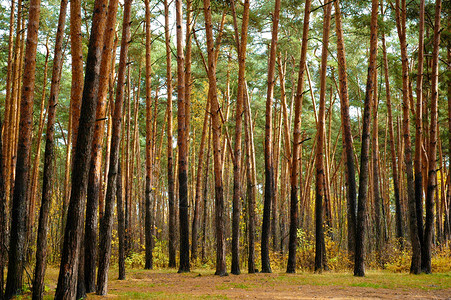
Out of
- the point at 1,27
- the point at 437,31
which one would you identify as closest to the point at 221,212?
A: the point at 437,31

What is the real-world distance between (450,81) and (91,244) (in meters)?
11.4

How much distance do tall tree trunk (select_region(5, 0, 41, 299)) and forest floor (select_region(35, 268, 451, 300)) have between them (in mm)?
734

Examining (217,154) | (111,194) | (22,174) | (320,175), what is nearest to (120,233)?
(217,154)

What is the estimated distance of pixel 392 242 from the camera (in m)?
16.6

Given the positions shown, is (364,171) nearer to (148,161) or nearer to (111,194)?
(148,161)

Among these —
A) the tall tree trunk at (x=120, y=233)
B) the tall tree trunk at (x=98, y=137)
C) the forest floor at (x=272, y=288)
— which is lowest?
the forest floor at (x=272, y=288)

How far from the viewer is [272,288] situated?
865 centimetres

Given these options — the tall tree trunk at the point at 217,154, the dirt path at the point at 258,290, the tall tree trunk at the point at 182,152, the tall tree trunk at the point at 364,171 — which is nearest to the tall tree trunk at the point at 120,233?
the dirt path at the point at 258,290

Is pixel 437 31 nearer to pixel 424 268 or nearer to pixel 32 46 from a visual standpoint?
pixel 424 268

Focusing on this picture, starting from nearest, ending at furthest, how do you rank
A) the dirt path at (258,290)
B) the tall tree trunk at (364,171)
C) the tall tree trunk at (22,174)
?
the tall tree trunk at (22,174) → the dirt path at (258,290) → the tall tree trunk at (364,171)

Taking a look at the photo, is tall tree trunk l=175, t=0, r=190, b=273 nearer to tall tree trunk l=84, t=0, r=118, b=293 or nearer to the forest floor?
the forest floor

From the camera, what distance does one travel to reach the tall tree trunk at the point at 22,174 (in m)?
7.19

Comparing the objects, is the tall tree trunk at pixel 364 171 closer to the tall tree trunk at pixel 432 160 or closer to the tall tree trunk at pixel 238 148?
the tall tree trunk at pixel 432 160

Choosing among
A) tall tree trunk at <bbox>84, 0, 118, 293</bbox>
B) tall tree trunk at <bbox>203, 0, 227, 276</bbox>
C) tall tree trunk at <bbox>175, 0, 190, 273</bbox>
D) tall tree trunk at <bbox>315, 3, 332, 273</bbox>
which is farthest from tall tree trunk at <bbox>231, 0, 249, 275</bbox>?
tall tree trunk at <bbox>84, 0, 118, 293</bbox>
